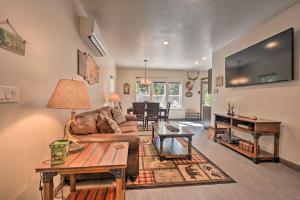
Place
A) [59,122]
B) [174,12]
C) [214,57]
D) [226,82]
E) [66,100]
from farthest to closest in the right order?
1. [214,57]
2. [226,82]
3. [174,12]
4. [59,122]
5. [66,100]

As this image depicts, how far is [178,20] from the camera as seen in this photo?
3119mm

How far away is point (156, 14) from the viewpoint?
2.92 meters

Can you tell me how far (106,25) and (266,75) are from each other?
127 inches

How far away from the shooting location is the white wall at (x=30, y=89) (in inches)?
47.6

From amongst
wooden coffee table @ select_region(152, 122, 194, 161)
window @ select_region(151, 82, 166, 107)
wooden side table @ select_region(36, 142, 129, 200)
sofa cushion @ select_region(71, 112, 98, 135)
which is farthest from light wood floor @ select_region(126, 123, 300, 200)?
window @ select_region(151, 82, 166, 107)

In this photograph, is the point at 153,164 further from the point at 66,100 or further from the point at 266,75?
the point at 266,75

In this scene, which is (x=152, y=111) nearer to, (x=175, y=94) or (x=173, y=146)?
(x=173, y=146)

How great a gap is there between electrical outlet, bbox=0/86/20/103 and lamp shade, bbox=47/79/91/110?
8.8 inches

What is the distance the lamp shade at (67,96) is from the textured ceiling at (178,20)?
1749mm

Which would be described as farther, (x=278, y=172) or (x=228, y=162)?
(x=228, y=162)

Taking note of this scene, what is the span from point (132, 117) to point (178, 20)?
287cm

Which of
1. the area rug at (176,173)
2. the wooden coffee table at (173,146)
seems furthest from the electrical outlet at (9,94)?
the wooden coffee table at (173,146)

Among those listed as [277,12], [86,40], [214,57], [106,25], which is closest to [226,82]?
[214,57]

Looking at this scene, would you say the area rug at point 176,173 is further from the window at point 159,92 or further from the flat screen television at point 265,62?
the window at point 159,92
